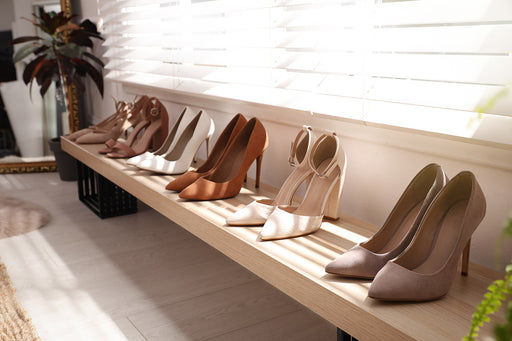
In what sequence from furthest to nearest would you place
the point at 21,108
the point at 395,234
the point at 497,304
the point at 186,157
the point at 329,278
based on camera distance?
the point at 21,108 < the point at 186,157 < the point at 395,234 < the point at 329,278 < the point at 497,304

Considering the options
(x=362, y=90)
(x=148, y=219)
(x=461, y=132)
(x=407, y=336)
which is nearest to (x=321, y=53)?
(x=362, y=90)

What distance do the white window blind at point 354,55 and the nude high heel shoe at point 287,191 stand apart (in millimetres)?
148

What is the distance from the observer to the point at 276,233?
4.19ft

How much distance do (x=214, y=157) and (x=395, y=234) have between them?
2.89 ft

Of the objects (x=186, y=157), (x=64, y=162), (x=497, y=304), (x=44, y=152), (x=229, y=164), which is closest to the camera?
(x=497, y=304)

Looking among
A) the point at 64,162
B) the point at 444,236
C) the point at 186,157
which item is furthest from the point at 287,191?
the point at 64,162

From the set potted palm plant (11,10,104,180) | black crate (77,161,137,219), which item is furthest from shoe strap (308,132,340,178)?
potted palm plant (11,10,104,180)

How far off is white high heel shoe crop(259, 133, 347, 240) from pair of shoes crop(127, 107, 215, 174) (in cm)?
67

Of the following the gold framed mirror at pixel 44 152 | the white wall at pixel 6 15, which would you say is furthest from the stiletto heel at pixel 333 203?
the white wall at pixel 6 15

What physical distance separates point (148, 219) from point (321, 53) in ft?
5.10

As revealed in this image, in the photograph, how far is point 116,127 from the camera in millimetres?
2723

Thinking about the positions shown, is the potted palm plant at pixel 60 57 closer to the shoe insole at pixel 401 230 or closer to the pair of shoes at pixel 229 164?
the pair of shoes at pixel 229 164

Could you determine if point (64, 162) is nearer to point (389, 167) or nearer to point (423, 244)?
point (389, 167)

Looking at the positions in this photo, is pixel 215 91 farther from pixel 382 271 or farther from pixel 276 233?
pixel 382 271
